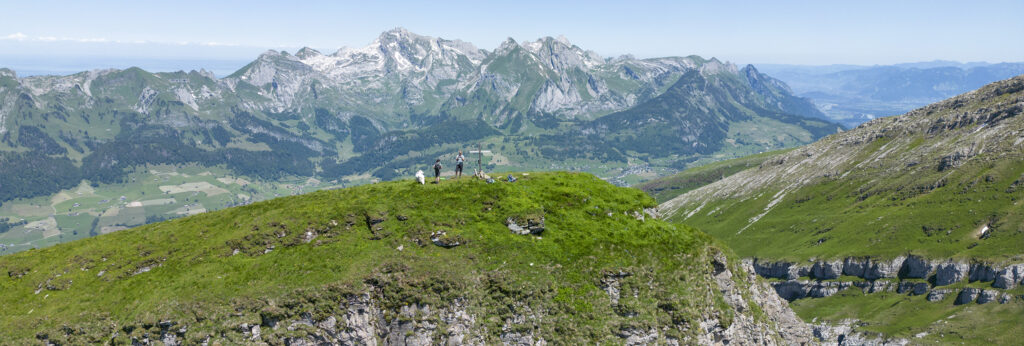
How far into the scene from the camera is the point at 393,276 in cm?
4988

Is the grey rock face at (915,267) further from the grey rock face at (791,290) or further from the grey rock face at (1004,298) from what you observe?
the grey rock face at (791,290)

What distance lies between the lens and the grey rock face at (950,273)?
440 ft

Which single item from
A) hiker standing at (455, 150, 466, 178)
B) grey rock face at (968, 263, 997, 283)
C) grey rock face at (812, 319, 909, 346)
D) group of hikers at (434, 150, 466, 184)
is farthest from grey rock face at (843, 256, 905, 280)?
hiker standing at (455, 150, 466, 178)

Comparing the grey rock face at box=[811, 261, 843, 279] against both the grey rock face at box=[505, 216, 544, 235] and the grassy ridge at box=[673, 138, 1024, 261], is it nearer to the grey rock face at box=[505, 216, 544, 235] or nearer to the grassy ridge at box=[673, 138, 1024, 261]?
the grassy ridge at box=[673, 138, 1024, 261]

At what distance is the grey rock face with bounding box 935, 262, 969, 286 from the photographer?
13400 centimetres

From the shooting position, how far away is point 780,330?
5994 cm

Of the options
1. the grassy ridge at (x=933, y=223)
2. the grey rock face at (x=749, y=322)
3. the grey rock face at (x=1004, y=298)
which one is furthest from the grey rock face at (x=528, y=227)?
the grassy ridge at (x=933, y=223)

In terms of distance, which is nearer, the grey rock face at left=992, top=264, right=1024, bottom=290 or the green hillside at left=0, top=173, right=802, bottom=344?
the green hillside at left=0, top=173, right=802, bottom=344

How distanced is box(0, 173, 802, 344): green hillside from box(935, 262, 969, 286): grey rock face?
115742 millimetres

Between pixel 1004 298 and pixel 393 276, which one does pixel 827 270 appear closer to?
pixel 1004 298

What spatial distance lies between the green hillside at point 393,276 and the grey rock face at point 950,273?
115742 millimetres

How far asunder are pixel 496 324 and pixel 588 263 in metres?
11.6

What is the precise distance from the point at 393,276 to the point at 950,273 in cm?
15534

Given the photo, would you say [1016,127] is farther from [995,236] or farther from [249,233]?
[249,233]
